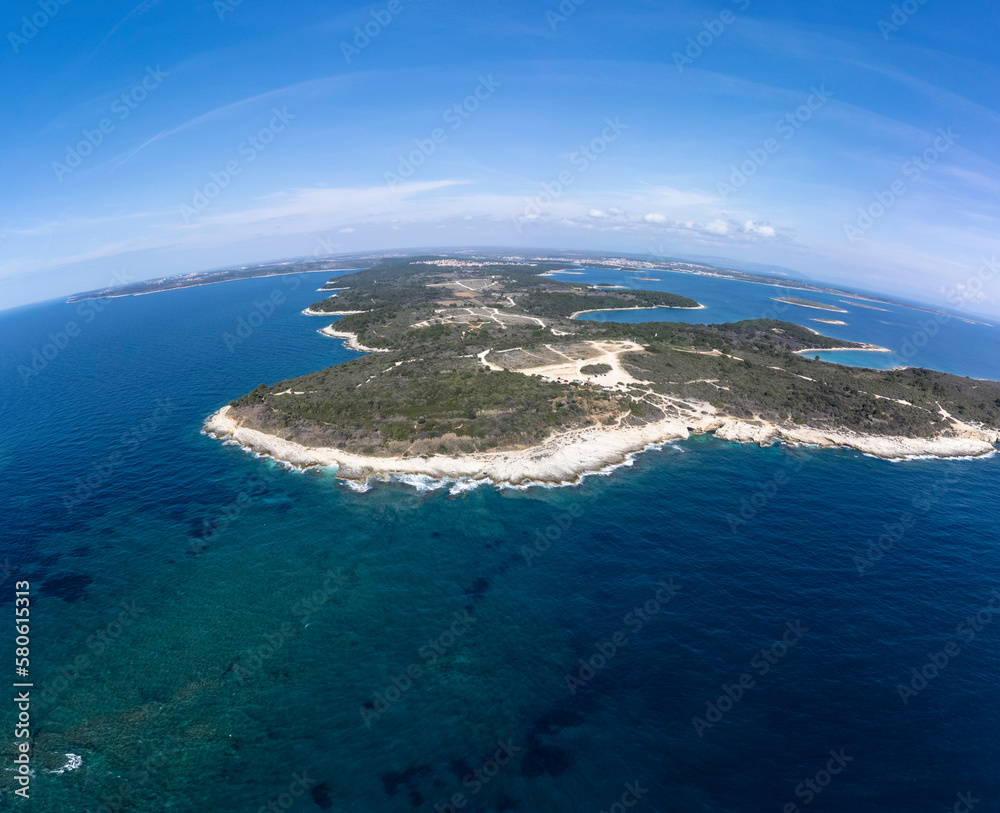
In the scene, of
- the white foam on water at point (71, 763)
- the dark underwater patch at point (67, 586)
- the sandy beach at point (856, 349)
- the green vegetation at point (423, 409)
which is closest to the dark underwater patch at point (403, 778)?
the white foam on water at point (71, 763)

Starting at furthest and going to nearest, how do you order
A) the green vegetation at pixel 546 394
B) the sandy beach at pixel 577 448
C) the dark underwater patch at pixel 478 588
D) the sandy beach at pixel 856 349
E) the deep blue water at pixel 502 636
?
the sandy beach at pixel 856 349
the green vegetation at pixel 546 394
the sandy beach at pixel 577 448
the dark underwater patch at pixel 478 588
the deep blue water at pixel 502 636

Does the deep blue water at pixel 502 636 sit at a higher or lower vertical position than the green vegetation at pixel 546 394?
lower

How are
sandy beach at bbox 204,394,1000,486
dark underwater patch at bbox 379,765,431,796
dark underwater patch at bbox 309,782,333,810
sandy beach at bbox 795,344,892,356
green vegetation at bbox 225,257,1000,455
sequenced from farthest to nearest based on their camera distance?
1. sandy beach at bbox 795,344,892,356
2. green vegetation at bbox 225,257,1000,455
3. sandy beach at bbox 204,394,1000,486
4. dark underwater patch at bbox 379,765,431,796
5. dark underwater patch at bbox 309,782,333,810

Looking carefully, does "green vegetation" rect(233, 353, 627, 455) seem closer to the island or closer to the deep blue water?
the island

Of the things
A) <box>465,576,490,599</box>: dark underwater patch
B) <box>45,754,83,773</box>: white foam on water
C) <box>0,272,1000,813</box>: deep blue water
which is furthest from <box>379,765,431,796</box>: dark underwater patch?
<box>45,754,83,773</box>: white foam on water

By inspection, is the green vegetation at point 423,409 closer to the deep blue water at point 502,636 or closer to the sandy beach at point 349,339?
the deep blue water at point 502,636

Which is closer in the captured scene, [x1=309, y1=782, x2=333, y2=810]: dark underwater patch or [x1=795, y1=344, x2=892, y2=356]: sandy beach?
[x1=309, y1=782, x2=333, y2=810]: dark underwater patch

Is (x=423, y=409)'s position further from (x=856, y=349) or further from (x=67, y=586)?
(x=856, y=349)
